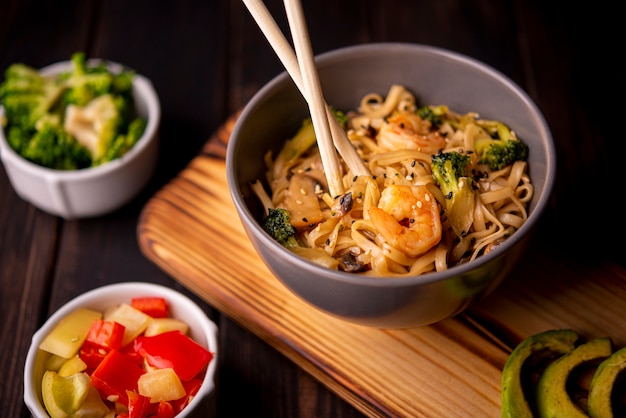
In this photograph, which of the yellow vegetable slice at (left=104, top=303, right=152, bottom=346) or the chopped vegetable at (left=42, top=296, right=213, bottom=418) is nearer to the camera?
the chopped vegetable at (left=42, top=296, right=213, bottom=418)

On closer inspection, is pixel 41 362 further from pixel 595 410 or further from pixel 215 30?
pixel 215 30

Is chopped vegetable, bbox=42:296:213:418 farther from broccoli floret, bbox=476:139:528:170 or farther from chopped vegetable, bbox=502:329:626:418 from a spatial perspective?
broccoli floret, bbox=476:139:528:170

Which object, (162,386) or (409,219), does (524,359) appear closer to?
(409,219)

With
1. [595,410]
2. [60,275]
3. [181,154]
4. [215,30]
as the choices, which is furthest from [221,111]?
[595,410]

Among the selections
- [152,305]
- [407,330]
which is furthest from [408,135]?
[152,305]

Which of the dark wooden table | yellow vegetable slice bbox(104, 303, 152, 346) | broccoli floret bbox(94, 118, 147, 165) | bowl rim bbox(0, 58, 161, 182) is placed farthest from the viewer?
broccoli floret bbox(94, 118, 147, 165)

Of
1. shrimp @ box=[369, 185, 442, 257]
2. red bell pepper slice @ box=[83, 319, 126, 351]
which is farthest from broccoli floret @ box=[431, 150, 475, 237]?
red bell pepper slice @ box=[83, 319, 126, 351]
